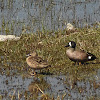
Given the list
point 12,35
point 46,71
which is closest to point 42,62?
point 46,71

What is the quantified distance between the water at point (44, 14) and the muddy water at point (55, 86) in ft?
13.1

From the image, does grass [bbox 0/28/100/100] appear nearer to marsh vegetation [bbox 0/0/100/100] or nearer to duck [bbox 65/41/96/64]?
marsh vegetation [bbox 0/0/100/100]

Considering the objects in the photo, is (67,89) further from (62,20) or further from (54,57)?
(62,20)

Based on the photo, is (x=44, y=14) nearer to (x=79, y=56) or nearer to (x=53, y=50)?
(x=53, y=50)

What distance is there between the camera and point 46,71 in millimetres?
9805

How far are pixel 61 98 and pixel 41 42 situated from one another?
458cm

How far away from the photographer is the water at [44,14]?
13.9 meters

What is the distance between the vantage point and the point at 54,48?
1155 cm

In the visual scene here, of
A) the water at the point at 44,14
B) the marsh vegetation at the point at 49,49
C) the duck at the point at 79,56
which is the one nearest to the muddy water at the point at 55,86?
the marsh vegetation at the point at 49,49

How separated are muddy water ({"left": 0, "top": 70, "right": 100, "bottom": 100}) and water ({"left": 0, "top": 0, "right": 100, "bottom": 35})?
4003 millimetres

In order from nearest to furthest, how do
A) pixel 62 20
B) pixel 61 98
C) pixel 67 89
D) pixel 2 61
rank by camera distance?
pixel 61 98 → pixel 67 89 → pixel 2 61 → pixel 62 20

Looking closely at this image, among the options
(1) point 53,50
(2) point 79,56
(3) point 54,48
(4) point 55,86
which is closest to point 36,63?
(4) point 55,86

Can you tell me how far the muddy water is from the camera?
26.4ft

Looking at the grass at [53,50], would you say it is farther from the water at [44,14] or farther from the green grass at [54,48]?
the water at [44,14]
